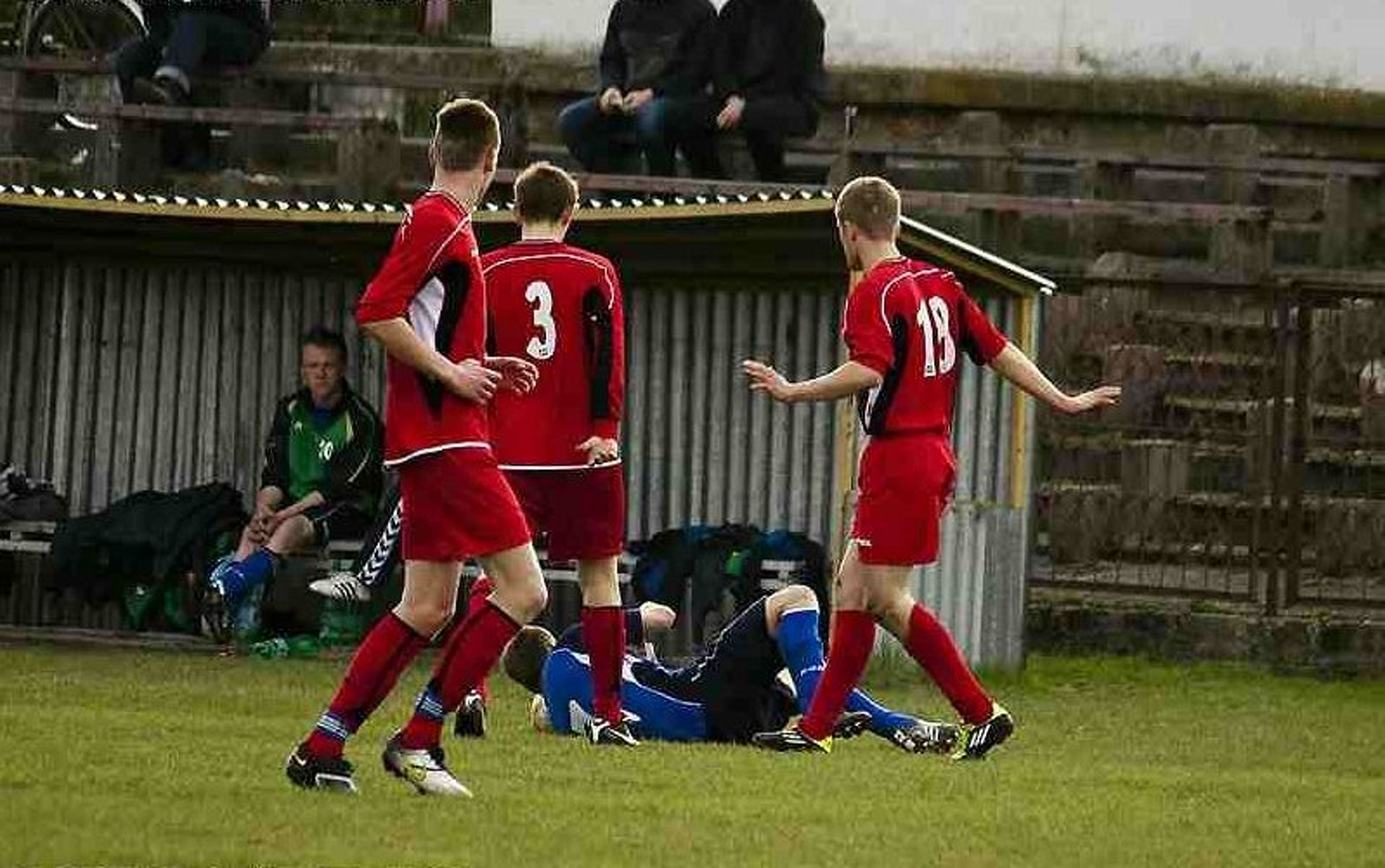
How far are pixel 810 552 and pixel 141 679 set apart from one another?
3.10 meters

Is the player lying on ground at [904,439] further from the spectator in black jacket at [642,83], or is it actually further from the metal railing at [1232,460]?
the spectator in black jacket at [642,83]

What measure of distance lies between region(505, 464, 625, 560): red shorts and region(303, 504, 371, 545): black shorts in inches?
188

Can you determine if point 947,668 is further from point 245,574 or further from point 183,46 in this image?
point 183,46

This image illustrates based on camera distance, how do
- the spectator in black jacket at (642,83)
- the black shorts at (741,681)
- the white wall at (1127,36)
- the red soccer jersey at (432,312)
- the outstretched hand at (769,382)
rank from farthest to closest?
the white wall at (1127,36), the spectator in black jacket at (642,83), the black shorts at (741,681), the outstretched hand at (769,382), the red soccer jersey at (432,312)

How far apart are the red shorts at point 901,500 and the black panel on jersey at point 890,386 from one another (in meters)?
0.06

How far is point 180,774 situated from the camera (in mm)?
11141

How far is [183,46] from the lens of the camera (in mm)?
21938

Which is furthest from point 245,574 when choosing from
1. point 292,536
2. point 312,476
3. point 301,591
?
point 312,476

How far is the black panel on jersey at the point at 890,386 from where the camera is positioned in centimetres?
1238

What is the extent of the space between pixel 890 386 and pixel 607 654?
1.32 metres

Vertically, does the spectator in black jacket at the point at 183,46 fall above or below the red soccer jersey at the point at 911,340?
above

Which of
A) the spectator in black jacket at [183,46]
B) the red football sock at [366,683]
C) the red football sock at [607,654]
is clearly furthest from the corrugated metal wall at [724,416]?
the red football sock at [366,683]

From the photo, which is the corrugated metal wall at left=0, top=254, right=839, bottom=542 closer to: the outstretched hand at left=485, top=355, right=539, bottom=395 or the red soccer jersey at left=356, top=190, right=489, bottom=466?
the outstretched hand at left=485, top=355, right=539, bottom=395

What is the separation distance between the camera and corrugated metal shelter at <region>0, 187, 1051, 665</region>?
56.5 feet
